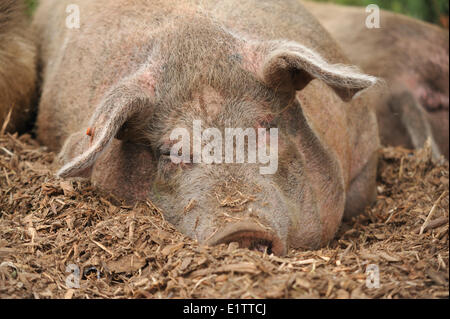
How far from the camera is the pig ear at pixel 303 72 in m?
3.65

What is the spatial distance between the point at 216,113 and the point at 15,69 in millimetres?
2921

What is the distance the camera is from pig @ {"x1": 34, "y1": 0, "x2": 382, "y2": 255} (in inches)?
144

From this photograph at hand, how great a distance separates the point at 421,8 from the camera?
8.46m

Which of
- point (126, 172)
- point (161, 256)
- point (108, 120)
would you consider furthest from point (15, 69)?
point (161, 256)

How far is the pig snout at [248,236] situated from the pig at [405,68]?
3889 millimetres

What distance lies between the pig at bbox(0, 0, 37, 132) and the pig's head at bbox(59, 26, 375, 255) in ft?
5.43

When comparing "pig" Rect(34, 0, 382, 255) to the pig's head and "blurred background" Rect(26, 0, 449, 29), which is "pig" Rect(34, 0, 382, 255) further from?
"blurred background" Rect(26, 0, 449, 29)

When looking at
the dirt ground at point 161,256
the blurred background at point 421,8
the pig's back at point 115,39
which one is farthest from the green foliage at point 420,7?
the dirt ground at point 161,256

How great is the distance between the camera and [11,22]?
598cm
